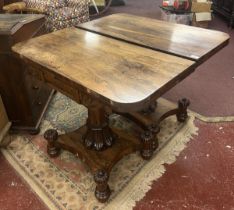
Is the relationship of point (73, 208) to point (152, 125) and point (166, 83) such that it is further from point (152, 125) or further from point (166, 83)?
point (166, 83)

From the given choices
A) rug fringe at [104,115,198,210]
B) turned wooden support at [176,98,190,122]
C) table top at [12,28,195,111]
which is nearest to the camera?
table top at [12,28,195,111]

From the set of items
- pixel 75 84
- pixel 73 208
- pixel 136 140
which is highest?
pixel 75 84

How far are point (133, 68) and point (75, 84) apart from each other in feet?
0.78

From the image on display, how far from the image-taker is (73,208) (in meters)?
1.22

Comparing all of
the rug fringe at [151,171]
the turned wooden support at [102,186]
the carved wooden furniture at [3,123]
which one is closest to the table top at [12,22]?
the carved wooden furniture at [3,123]

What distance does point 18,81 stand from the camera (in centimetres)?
151

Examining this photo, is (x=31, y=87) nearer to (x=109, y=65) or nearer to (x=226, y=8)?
(x=109, y=65)

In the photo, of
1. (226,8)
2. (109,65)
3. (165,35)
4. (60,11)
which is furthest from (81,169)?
(226,8)

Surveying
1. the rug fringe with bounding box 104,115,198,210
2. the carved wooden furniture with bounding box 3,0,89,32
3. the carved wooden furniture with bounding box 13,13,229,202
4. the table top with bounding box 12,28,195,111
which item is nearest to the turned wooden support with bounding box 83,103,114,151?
the carved wooden furniture with bounding box 13,13,229,202

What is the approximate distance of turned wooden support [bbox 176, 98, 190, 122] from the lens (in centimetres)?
166

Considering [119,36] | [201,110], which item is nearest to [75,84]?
[119,36]

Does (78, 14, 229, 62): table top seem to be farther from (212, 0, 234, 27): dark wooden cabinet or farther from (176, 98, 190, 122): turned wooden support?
(212, 0, 234, 27): dark wooden cabinet

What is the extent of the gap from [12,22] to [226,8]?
2.94 meters

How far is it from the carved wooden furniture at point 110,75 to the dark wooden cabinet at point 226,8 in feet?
7.22
